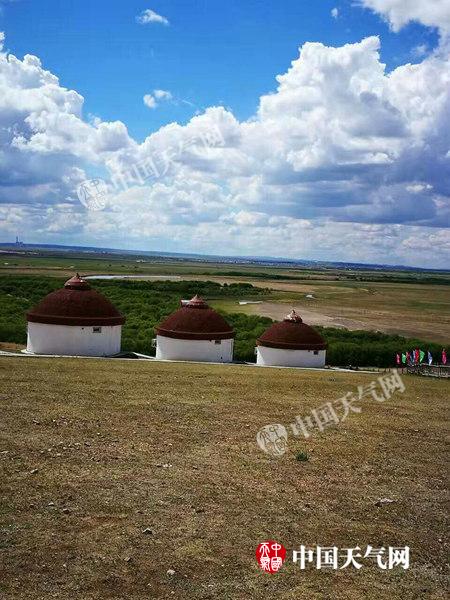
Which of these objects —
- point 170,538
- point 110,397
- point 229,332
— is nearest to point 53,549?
point 170,538

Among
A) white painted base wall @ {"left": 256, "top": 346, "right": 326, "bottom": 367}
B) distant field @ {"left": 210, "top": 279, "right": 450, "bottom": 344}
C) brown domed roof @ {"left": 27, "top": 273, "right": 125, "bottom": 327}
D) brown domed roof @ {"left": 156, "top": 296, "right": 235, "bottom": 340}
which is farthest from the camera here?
distant field @ {"left": 210, "top": 279, "right": 450, "bottom": 344}

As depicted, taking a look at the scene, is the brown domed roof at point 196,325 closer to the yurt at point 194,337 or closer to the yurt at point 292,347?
the yurt at point 194,337

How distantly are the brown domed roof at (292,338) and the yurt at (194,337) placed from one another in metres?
2.32

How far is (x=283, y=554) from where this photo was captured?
31.0 feet

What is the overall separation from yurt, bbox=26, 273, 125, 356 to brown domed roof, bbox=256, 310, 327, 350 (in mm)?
9035

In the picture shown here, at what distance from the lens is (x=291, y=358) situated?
3462cm

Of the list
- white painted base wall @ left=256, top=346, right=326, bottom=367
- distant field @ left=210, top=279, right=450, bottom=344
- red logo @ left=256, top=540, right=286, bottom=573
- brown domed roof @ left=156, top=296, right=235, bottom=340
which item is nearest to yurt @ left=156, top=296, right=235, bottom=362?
brown domed roof @ left=156, top=296, right=235, bottom=340

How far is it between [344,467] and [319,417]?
516 centimetres

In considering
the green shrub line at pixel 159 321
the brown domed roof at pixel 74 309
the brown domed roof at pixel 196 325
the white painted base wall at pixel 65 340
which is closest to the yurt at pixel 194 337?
the brown domed roof at pixel 196 325

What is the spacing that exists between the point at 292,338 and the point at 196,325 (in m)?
5.53

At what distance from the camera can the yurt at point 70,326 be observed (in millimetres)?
32844

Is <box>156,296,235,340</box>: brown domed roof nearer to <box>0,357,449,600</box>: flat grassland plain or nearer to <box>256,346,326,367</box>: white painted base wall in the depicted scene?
<box>256,346,326,367</box>: white painted base wall

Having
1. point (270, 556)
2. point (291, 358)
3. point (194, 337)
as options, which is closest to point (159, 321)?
point (194, 337)

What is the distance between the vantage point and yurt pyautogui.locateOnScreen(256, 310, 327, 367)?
34.5m
